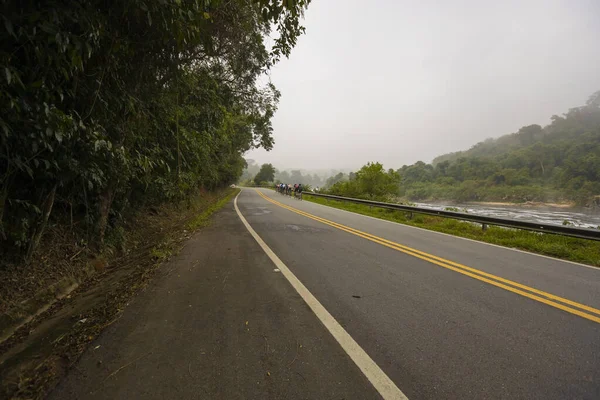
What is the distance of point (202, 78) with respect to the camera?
6.01 meters

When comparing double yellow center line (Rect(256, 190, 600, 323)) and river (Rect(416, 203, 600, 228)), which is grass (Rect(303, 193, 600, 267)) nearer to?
river (Rect(416, 203, 600, 228))

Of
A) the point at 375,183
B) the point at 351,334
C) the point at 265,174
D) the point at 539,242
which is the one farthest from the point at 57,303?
the point at 265,174

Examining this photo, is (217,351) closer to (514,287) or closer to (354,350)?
(354,350)

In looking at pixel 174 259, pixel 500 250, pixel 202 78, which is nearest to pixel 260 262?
pixel 174 259

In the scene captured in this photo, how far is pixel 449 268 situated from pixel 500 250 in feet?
9.26

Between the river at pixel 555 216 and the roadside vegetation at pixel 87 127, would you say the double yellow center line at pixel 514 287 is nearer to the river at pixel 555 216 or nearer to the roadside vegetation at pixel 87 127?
the roadside vegetation at pixel 87 127

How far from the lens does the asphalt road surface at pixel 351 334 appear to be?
1.81 metres

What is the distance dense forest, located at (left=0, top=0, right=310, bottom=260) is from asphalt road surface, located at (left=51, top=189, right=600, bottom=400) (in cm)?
190

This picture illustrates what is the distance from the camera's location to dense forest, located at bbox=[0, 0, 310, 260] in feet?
7.47

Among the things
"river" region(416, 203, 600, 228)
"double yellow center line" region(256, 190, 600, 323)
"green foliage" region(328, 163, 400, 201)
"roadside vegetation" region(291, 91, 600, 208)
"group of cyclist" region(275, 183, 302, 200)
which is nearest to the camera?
"double yellow center line" region(256, 190, 600, 323)

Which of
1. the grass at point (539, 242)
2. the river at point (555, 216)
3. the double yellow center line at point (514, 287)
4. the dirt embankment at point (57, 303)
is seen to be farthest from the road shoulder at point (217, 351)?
the river at point (555, 216)

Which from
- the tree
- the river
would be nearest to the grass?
the river

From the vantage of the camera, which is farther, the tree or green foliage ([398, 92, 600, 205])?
the tree

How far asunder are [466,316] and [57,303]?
513 centimetres
